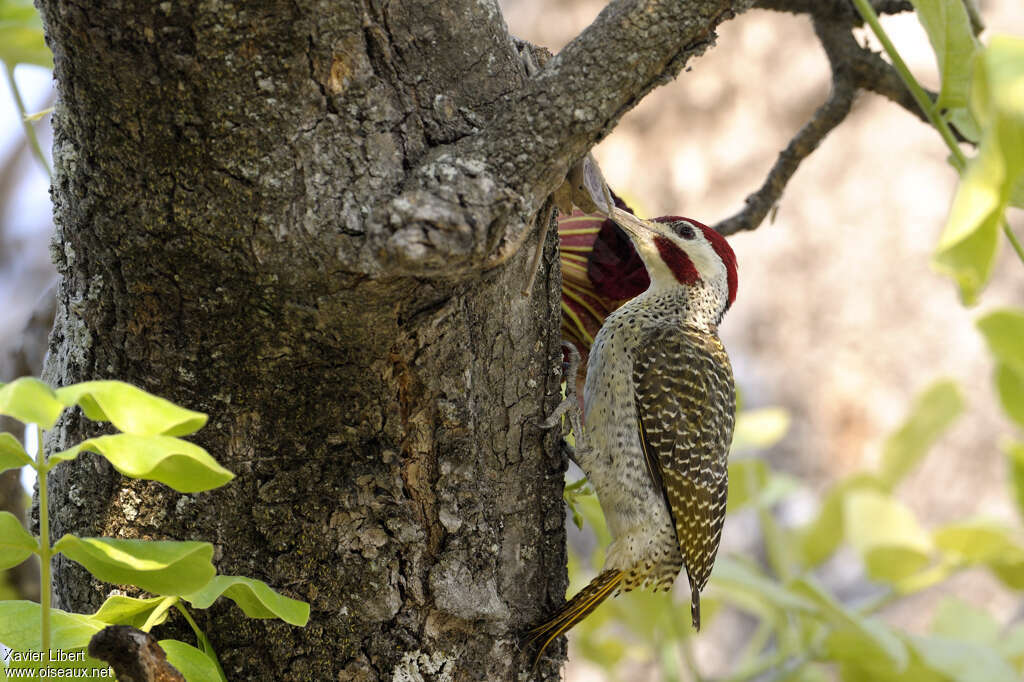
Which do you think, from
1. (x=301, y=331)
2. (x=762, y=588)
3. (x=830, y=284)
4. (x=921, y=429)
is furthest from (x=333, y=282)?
(x=830, y=284)

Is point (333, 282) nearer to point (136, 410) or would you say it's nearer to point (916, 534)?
point (136, 410)

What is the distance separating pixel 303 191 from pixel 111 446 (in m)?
0.31

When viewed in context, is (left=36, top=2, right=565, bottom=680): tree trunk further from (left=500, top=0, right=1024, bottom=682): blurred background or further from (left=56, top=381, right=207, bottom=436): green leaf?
(left=500, top=0, right=1024, bottom=682): blurred background

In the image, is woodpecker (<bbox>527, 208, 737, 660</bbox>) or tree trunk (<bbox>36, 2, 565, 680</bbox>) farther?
woodpecker (<bbox>527, 208, 737, 660</bbox>)

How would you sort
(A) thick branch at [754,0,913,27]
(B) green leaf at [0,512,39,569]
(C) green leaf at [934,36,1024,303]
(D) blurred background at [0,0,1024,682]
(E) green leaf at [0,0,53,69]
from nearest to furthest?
(C) green leaf at [934,36,1024,303]
(B) green leaf at [0,512,39,569]
(E) green leaf at [0,0,53,69]
(A) thick branch at [754,0,913,27]
(D) blurred background at [0,0,1024,682]

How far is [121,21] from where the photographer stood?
2.57ft

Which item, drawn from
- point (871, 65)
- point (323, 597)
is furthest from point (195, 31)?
point (871, 65)

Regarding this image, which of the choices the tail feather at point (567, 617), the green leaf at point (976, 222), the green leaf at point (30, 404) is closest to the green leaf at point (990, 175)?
the green leaf at point (976, 222)

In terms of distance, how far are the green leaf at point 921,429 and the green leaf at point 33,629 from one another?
60.1 inches

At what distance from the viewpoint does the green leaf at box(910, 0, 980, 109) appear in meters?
0.89

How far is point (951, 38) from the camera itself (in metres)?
0.91

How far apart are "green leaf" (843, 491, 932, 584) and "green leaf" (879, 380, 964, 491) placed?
0.81ft

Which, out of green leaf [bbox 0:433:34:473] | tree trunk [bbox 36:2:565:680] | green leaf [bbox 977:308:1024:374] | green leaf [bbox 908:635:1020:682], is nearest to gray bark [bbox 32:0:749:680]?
tree trunk [bbox 36:2:565:680]

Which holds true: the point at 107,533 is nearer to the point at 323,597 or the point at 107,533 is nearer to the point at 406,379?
the point at 323,597
